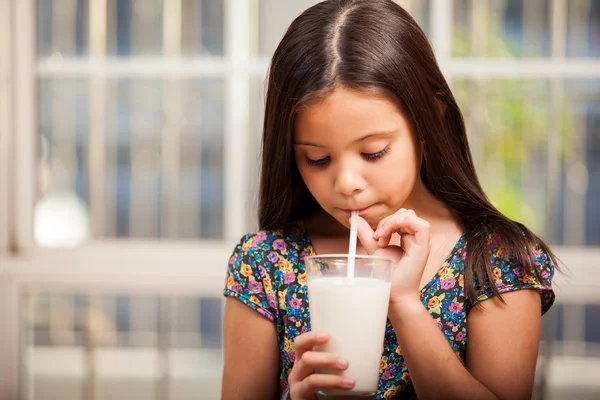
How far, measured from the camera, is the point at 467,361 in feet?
4.92

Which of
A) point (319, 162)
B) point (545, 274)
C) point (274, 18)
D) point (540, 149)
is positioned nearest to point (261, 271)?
point (319, 162)

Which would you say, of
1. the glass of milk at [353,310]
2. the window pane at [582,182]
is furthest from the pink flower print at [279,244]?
the window pane at [582,182]

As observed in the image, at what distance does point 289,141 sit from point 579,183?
8.00 ft

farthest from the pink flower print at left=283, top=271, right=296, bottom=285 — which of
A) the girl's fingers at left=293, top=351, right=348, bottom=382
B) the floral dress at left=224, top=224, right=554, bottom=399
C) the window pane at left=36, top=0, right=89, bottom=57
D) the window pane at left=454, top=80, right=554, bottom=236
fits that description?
the window pane at left=36, top=0, right=89, bottom=57

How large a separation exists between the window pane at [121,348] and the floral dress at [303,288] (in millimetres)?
1559

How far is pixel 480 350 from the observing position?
1453mm

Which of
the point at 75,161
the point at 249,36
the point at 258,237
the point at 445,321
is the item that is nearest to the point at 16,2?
the point at 75,161

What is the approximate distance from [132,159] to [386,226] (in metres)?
2.16

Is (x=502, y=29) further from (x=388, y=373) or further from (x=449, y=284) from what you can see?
(x=388, y=373)

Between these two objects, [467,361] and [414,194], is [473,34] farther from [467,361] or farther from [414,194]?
[467,361]

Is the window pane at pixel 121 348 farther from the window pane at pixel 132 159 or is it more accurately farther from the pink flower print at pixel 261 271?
the pink flower print at pixel 261 271

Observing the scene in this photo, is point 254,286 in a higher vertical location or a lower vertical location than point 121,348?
higher

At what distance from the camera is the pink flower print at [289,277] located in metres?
1.62

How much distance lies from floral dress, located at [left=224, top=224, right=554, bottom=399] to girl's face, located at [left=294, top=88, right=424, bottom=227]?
0.79 ft
